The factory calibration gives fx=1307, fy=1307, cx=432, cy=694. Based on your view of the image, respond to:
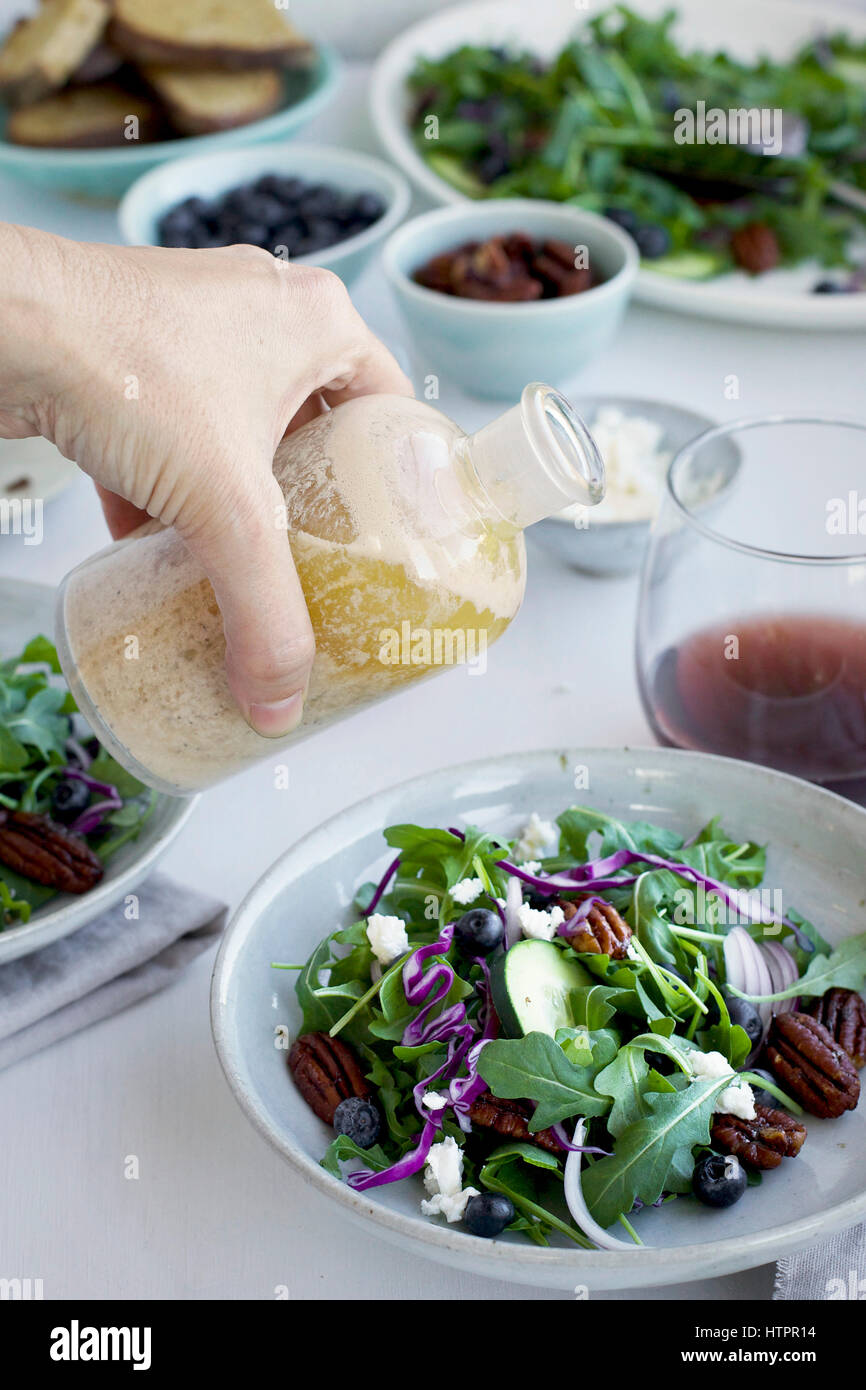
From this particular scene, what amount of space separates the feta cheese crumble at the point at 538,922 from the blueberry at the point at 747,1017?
110 millimetres

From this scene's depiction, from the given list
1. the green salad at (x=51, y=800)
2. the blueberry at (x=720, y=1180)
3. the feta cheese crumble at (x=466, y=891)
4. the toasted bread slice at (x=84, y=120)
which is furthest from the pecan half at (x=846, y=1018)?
the toasted bread slice at (x=84, y=120)

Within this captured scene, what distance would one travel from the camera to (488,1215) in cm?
65

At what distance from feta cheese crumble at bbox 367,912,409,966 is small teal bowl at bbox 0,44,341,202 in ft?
4.43

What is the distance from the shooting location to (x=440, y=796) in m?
0.89

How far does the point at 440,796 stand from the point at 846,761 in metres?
0.28

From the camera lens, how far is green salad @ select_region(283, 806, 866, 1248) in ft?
2.22

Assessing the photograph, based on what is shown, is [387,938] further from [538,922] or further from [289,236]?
[289,236]

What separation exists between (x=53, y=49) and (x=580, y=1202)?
173cm

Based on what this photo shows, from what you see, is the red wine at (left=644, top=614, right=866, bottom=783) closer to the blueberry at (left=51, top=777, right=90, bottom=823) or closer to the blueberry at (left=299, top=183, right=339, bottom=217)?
the blueberry at (left=51, top=777, right=90, bottom=823)

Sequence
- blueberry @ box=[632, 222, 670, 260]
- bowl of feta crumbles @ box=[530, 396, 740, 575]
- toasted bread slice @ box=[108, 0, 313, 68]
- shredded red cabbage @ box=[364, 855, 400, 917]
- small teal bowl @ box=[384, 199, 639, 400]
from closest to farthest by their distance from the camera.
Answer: shredded red cabbage @ box=[364, 855, 400, 917]
bowl of feta crumbles @ box=[530, 396, 740, 575]
small teal bowl @ box=[384, 199, 639, 400]
blueberry @ box=[632, 222, 670, 260]
toasted bread slice @ box=[108, 0, 313, 68]

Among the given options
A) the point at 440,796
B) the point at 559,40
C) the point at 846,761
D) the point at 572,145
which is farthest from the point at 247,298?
the point at 559,40

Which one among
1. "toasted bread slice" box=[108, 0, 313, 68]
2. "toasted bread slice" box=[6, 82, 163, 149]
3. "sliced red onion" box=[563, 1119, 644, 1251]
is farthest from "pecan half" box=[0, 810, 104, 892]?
"toasted bread slice" box=[108, 0, 313, 68]

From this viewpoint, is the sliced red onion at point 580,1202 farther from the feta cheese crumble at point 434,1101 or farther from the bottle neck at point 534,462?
the bottle neck at point 534,462
